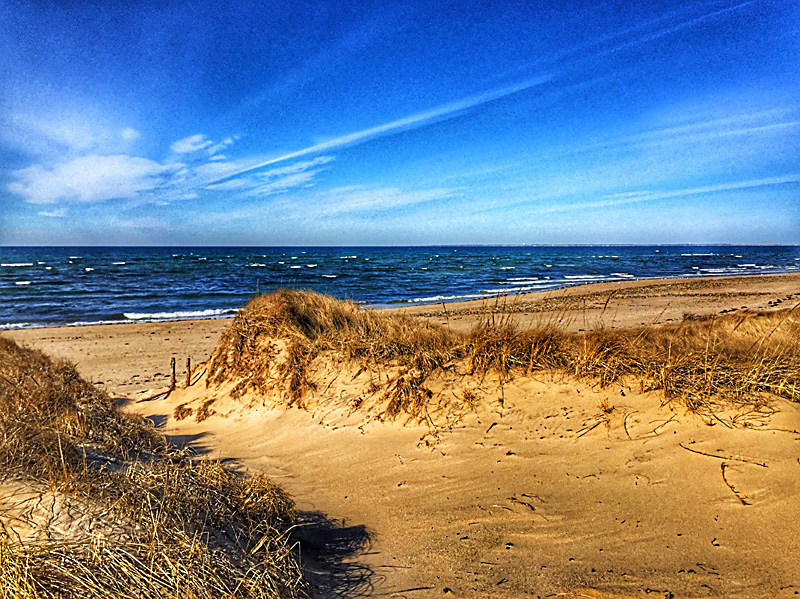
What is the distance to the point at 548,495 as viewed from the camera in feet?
15.4

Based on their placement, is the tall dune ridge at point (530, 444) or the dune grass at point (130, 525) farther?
the tall dune ridge at point (530, 444)

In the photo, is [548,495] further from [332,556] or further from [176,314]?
[176,314]

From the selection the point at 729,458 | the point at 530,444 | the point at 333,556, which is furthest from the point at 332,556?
the point at 729,458

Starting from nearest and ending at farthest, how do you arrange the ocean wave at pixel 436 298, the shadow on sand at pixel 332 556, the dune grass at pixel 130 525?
the dune grass at pixel 130 525, the shadow on sand at pixel 332 556, the ocean wave at pixel 436 298

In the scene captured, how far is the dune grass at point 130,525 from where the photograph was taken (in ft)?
8.29

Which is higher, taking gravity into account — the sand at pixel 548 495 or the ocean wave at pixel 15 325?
the sand at pixel 548 495

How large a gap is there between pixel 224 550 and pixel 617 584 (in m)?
2.79

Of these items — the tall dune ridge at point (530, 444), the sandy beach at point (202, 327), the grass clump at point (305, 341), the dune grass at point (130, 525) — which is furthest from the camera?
the sandy beach at point (202, 327)

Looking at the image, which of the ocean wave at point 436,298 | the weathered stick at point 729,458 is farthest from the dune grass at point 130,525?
the ocean wave at point 436,298

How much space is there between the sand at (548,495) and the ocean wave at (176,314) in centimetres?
1719

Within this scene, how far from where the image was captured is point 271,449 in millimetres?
6871

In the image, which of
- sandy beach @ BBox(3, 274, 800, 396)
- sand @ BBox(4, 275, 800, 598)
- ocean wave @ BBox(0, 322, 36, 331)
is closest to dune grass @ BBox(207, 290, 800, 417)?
sand @ BBox(4, 275, 800, 598)

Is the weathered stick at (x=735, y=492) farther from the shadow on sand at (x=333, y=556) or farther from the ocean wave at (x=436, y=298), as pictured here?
the ocean wave at (x=436, y=298)

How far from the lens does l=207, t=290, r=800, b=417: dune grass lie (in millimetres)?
5527
